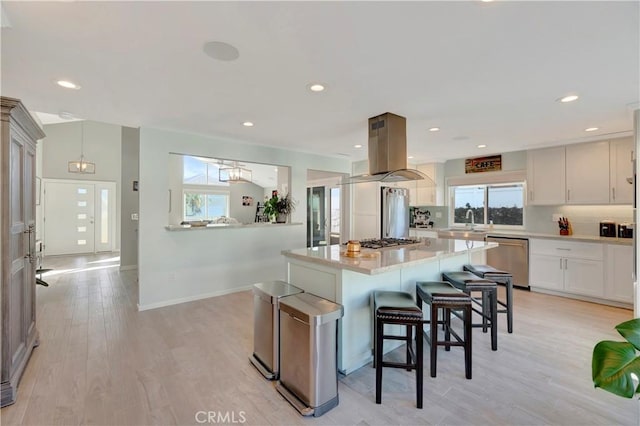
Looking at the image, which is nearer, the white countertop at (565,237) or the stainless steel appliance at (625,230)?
the white countertop at (565,237)

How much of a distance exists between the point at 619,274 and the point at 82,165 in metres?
11.4

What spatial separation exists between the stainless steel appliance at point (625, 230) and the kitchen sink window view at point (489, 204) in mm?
1250

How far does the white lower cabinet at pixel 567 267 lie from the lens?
4043 millimetres

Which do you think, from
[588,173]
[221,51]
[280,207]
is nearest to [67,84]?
[221,51]

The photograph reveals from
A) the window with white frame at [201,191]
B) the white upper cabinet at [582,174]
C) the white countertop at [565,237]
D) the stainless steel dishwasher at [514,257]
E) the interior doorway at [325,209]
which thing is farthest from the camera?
the window with white frame at [201,191]

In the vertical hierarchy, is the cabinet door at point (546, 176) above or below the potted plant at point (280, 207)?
above

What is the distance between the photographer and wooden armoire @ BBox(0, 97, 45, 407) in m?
1.93

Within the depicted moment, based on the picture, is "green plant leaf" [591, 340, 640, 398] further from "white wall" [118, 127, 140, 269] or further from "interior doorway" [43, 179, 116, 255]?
"interior doorway" [43, 179, 116, 255]

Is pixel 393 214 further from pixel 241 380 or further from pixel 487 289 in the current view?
pixel 241 380

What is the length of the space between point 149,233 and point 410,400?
353cm

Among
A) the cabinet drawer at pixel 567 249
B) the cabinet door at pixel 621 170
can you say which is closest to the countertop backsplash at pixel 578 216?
the cabinet door at pixel 621 170

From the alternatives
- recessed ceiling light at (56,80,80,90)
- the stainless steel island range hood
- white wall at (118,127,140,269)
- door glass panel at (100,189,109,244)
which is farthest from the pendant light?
the stainless steel island range hood

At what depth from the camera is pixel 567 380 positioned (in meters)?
2.23

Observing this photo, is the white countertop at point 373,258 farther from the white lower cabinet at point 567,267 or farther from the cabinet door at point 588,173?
the cabinet door at point 588,173
